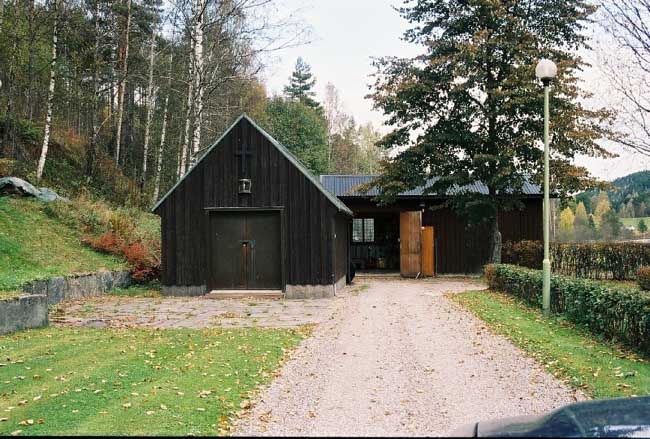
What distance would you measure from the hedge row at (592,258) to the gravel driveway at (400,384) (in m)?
12.8

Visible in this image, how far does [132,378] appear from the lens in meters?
7.07

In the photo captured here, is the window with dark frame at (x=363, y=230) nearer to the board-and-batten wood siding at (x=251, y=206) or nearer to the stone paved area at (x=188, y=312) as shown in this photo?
the board-and-batten wood siding at (x=251, y=206)

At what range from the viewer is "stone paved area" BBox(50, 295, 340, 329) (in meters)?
11.8

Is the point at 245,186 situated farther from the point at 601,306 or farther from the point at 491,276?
the point at 601,306

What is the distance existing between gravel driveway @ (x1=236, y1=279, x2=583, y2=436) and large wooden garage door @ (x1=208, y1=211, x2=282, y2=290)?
18.6ft

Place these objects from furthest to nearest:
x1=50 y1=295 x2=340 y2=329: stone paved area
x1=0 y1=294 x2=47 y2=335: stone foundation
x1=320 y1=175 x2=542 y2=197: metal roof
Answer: x1=320 y1=175 x2=542 y2=197: metal roof → x1=50 y1=295 x2=340 y2=329: stone paved area → x1=0 y1=294 x2=47 y2=335: stone foundation

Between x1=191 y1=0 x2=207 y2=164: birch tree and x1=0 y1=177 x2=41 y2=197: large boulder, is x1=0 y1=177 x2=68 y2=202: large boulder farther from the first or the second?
x1=191 y1=0 x2=207 y2=164: birch tree

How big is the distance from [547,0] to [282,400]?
66.7 ft

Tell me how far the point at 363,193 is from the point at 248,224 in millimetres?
9912

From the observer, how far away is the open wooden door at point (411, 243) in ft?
80.1

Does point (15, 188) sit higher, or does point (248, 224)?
point (15, 188)

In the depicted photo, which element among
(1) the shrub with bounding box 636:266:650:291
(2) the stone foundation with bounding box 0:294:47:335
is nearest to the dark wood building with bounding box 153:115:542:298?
(2) the stone foundation with bounding box 0:294:47:335

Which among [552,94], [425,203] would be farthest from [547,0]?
[425,203]

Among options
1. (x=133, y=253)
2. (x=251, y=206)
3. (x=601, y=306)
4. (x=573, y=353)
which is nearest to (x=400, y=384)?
(x=573, y=353)
